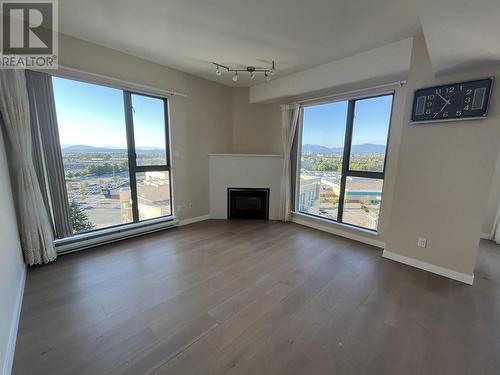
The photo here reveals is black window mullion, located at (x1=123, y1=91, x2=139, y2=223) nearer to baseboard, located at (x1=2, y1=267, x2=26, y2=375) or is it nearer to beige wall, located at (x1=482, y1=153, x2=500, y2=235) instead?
baseboard, located at (x1=2, y1=267, x2=26, y2=375)

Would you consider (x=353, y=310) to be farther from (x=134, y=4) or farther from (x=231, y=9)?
(x=134, y=4)

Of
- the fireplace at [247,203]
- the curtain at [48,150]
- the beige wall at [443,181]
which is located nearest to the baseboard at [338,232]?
the beige wall at [443,181]

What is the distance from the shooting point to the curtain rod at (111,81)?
2541mm

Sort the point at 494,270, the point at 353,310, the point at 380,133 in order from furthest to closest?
1. the point at 380,133
2. the point at 494,270
3. the point at 353,310

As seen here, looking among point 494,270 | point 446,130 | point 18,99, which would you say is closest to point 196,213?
point 18,99

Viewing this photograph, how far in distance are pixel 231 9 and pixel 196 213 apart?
3344mm

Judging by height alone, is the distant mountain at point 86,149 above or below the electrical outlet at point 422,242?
above

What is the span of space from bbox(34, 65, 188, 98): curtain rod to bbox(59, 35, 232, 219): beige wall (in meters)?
0.08

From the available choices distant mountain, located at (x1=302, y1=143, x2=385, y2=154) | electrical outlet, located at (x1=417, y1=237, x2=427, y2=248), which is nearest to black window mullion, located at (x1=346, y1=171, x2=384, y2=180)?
distant mountain, located at (x1=302, y1=143, x2=385, y2=154)

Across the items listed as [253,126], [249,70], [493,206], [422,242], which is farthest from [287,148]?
[493,206]

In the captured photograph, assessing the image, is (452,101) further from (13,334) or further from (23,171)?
(23,171)

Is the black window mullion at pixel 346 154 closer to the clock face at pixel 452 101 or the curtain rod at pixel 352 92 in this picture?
the curtain rod at pixel 352 92

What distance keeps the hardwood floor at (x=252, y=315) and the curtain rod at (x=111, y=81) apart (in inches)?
91.8

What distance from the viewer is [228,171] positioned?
14.4ft
